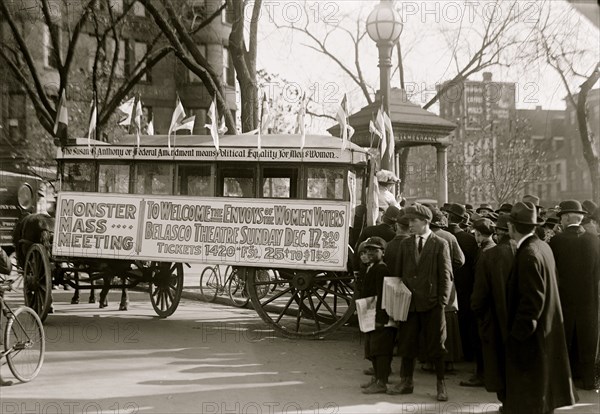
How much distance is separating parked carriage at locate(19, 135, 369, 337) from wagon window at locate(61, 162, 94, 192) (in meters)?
0.02

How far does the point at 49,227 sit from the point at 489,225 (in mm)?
7380

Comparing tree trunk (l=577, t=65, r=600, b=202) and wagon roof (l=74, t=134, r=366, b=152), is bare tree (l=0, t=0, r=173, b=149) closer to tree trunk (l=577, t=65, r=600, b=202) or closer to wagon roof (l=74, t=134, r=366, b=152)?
wagon roof (l=74, t=134, r=366, b=152)

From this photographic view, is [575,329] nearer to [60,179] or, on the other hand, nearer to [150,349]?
[150,349]

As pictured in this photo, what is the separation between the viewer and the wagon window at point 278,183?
9.94 meters

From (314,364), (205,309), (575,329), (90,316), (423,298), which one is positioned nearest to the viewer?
(423,298)

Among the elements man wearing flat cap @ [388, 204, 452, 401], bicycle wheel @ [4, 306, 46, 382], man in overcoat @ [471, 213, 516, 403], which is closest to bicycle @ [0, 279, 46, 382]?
bicycle wheel @ [4, 306, 46, 382]

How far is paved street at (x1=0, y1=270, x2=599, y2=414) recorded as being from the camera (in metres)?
6.62

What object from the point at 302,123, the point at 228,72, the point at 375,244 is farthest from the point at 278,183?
the point at 228,72

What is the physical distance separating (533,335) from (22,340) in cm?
529

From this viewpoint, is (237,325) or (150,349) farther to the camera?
(237,325)

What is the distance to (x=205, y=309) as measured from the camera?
13.3 m

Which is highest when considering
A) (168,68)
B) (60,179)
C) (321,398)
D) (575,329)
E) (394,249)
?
(168,68)

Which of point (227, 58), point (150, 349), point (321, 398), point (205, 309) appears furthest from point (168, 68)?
point (321, 398)

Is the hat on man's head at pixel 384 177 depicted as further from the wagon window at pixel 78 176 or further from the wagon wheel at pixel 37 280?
the wagon wheel at pixel 37 280
